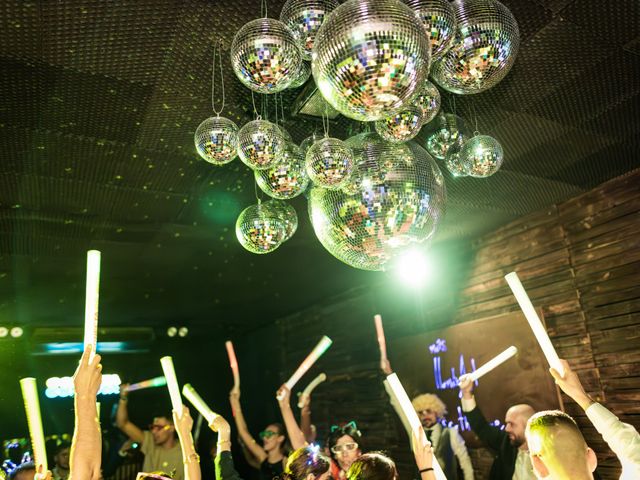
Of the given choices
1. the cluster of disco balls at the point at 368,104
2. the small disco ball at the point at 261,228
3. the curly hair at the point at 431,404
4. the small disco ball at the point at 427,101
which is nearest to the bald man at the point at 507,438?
the curly hair at the point at 431,404

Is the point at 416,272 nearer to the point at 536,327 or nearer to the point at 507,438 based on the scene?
the point at 507,438

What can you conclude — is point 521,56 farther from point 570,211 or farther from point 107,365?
point 107,365

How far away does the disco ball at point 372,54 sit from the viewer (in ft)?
3.74

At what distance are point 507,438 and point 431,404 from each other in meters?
0.91

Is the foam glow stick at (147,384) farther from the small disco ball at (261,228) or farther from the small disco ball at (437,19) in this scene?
the small disco ball at (437,19)

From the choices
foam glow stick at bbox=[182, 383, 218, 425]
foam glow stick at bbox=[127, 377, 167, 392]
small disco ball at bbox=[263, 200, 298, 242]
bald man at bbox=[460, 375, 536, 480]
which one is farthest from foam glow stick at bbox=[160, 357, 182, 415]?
foam glow stick at bbox=[127, 377, 167, 392]

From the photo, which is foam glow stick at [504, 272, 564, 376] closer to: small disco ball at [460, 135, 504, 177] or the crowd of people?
the crowd of people

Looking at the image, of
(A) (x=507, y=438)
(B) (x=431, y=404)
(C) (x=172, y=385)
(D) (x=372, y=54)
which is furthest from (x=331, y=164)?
(B) (x=431, y=404)

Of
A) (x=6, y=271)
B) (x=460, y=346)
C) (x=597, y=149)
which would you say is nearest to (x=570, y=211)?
(x=597, y=149)

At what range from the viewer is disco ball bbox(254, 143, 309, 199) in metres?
2.00

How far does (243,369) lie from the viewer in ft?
30.6

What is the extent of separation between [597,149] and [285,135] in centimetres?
228

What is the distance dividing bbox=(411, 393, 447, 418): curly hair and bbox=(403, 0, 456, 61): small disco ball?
3.73 meters

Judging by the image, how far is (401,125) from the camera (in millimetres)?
1728
